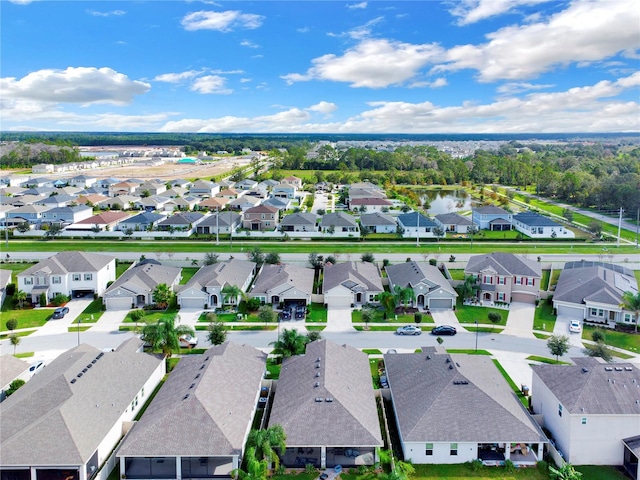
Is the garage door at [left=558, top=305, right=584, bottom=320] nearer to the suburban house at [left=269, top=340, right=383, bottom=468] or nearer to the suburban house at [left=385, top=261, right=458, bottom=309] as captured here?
the suburban house at [left=385, top=261, right=458, bottom=309]

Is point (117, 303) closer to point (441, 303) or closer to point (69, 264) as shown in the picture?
point (69, 264)

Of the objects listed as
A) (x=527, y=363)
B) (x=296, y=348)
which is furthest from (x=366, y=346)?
(x=527, y=363)

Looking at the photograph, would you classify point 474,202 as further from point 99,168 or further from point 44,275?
point 99,168

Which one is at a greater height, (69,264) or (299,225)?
(299,225)

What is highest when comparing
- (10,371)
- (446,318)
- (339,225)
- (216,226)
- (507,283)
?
(339,225)

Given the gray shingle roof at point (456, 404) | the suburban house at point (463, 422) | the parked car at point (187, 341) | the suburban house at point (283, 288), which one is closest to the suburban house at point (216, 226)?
the suburban house at point (283, 288)

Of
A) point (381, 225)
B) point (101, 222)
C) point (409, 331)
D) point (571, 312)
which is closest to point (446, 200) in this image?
point (381, 225)
